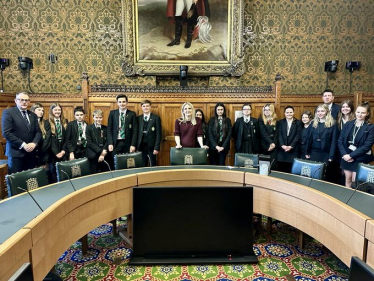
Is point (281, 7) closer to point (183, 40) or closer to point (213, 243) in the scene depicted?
point (183, 40)

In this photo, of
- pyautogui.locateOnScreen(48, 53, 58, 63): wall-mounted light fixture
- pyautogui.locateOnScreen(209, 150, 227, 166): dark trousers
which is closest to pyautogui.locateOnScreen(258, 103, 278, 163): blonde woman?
pyautogui.locateOnScreen(209, 150, 227, 166): dark trousers

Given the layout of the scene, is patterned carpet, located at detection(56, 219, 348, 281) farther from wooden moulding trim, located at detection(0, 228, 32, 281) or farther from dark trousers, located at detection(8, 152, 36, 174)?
dark trousers, located at detection(8, 152, 36, 174)

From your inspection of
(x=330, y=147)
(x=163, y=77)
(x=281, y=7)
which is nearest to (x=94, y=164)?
(x=163, y=77)

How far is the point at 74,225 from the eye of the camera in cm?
189

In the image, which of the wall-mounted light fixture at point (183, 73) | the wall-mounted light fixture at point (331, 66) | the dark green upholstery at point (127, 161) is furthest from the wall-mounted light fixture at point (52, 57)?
the wall-mounted light fixture at point (331, 66)

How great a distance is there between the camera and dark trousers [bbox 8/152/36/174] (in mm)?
3383

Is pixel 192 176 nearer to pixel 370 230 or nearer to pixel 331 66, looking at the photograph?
pixel 370 230

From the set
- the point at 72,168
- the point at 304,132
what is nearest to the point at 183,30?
the point at 304,132

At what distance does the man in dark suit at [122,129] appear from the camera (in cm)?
405

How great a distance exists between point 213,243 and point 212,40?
4658 mm

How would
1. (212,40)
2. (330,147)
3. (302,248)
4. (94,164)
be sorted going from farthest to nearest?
(212,40) → (94,164) → (330,147) → (302,248)

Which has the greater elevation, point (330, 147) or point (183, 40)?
point (183, 40)

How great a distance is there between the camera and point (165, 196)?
7.20 feet

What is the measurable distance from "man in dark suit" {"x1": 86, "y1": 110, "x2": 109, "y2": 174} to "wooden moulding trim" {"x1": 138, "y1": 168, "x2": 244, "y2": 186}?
60.1 inches
